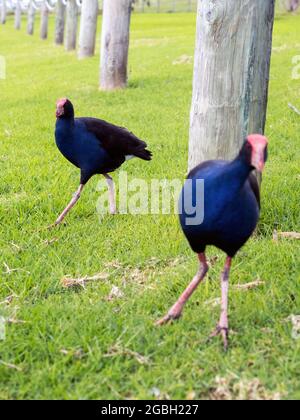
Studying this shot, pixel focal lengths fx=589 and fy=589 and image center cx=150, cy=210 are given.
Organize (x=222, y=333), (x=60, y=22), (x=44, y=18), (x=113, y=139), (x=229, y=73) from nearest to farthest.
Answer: (x=222, y=333) < (x=229, y=73) < (x=113, y=139) < (x=60, y=22) < (x=44, y=18)

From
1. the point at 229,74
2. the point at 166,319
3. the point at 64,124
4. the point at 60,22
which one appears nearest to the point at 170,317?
the point at 166,319

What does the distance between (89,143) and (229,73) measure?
1184 millimetres

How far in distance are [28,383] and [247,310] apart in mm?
1243

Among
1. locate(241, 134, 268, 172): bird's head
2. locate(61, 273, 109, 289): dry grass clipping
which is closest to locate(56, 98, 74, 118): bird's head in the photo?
locate(61, 273, 109, 289): dry grass clipping

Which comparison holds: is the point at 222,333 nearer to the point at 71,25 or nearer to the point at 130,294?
the point at 130,294

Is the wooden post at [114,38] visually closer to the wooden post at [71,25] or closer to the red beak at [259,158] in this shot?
the red beak at [259,158]

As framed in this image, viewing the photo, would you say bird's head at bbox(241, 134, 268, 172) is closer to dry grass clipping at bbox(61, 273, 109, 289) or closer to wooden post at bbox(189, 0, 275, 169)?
dry grass clipping at bbox(61, 273, 109, 289)

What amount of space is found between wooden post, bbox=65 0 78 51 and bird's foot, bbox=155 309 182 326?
60.4ft

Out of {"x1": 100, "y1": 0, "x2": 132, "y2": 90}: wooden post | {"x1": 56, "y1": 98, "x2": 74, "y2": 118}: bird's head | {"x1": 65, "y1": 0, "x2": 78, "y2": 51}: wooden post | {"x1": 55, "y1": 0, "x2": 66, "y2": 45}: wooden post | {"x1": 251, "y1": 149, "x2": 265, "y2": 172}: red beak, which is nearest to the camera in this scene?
{"x1": 251, "y1": 149, "x2": 265, "y2": 172}: red beak

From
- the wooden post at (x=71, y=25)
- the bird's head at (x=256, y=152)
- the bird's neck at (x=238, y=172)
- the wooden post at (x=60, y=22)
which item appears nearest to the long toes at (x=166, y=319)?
the bird's neck at (x=238, y=172)

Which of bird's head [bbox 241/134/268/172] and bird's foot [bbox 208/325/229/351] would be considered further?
bird's foot [bbox 208/325/229/351]

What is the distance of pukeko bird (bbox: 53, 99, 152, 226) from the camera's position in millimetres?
4438

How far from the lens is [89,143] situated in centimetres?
450

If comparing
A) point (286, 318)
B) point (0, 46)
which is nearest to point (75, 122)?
point (286, 318)
